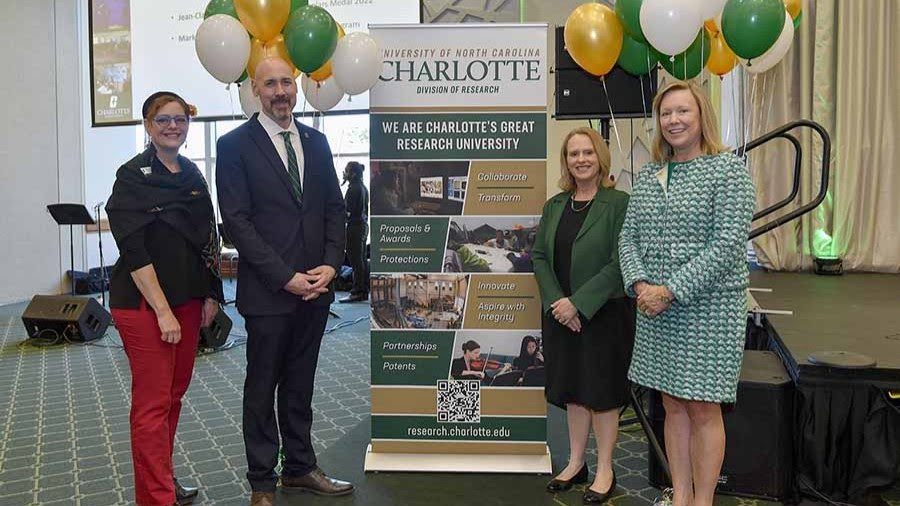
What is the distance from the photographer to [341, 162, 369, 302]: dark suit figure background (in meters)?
7.49

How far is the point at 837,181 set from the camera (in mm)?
5277

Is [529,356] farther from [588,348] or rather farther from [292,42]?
[292,42]

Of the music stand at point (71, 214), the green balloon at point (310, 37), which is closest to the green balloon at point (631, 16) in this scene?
the green balloon at point (310, 37)

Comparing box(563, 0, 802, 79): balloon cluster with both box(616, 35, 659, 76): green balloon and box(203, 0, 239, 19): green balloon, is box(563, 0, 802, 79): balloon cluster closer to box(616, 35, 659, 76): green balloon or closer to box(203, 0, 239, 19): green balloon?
box(616, 35, 659, 76): green balloon

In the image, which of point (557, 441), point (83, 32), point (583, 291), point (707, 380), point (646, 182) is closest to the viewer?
point (707, 380)

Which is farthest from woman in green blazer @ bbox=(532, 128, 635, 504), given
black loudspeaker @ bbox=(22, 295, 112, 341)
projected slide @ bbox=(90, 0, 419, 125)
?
black loudspeaker @ bbox=(22, 295, 112, 341)

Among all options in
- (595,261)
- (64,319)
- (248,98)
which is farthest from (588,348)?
(64,319)

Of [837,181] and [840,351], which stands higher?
[837,181]

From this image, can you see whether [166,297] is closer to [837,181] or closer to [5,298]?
[837,181]

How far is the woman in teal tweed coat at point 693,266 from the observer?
6.72ft

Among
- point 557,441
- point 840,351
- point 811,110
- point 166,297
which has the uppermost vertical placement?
point 811,110

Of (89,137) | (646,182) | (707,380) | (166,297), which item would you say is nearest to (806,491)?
(707,380)

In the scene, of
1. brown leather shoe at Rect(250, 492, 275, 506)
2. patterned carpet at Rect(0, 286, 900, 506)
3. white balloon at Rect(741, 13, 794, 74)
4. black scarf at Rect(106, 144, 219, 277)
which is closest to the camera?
black scarf at Rect(106, 144, 219, 277)

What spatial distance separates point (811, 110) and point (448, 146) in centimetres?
378
